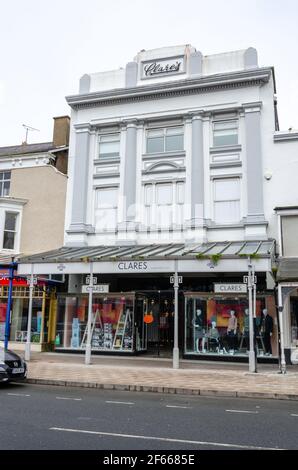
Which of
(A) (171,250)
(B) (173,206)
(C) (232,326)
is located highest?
(B) (173,206)

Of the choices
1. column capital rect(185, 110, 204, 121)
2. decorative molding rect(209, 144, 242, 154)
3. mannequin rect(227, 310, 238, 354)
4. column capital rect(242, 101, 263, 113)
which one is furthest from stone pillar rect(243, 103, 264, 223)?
mannequin rect(227, 310, 238, 354)

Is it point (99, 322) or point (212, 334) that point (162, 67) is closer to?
point (99, 322)

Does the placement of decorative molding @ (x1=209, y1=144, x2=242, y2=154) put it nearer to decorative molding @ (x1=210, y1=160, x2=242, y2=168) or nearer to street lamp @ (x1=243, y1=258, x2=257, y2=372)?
decorative molding @ (x1=210, y1=160, x2=242, y2=168)

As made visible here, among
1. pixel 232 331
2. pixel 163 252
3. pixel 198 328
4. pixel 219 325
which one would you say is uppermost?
pixel 163 252

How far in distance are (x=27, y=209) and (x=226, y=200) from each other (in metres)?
10.4

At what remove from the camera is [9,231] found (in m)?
24.3

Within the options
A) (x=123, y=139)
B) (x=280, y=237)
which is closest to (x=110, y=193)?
(x=123, y=139)

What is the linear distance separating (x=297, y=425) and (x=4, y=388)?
7.72m

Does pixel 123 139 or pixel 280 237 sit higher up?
pixel 123 139

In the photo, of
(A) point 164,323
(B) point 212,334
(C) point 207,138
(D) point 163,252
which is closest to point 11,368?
(D) point 163,252

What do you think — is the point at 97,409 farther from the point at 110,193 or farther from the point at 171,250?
the point at 110,193

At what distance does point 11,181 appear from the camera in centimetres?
2520

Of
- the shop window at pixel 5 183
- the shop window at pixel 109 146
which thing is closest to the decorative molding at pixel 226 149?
the shop window at pixel 109 146

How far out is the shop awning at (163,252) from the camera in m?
16.8
